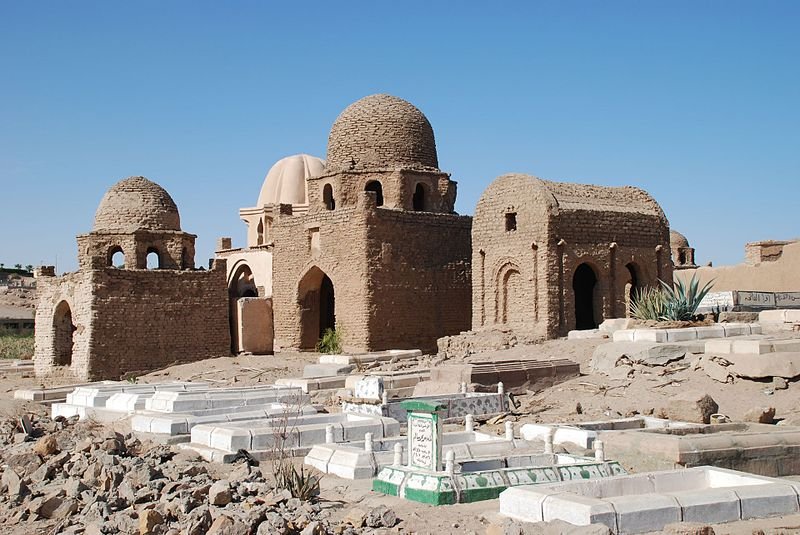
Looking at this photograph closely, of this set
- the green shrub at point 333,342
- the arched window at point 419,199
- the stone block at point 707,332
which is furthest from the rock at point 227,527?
the arched window at point 419,199

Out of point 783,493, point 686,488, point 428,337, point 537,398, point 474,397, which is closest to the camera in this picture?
point 783,493

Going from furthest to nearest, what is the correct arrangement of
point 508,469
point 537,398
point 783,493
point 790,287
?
point 790,287, point 537,398, point 508,469, point 783,493

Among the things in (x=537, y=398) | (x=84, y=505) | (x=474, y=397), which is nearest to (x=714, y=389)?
(x=537, y=398)

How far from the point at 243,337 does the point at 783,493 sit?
18848mm

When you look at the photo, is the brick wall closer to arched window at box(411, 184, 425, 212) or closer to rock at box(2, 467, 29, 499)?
arched window at box(411, 184, 425, 212)

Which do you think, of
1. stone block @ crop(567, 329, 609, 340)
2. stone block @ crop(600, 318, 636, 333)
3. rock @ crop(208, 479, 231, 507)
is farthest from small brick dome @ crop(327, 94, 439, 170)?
rock @ crop(208, 479, 231, 507)

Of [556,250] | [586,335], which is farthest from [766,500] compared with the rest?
[556,250]

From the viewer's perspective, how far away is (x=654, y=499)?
6.59m

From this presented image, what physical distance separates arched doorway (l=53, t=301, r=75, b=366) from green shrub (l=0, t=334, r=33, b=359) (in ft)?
20.3

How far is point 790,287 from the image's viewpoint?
96.0 ft

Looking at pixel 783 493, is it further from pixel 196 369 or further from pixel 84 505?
pixel 196 369

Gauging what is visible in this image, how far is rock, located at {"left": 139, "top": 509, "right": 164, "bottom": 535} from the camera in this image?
23.4ft

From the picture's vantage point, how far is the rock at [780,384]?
1262 cm

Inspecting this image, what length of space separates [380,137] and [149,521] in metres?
18.7
